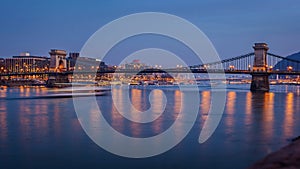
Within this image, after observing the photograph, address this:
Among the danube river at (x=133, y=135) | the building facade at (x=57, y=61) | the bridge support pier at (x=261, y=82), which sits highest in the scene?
the building facade at (x=57, y=61)

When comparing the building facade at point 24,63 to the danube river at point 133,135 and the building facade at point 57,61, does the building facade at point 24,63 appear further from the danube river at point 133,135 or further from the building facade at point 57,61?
the danube river at point 133,135

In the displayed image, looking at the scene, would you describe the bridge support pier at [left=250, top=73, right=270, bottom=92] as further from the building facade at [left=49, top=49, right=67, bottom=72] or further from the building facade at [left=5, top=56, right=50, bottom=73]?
the building facade at [left=5, top=56, right=50, bottom=73]

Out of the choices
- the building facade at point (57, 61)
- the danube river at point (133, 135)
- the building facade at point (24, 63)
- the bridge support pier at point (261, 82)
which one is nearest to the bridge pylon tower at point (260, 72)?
the bridge support pier at point (261, 82)

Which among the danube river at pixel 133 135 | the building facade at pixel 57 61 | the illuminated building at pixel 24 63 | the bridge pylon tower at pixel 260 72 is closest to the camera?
the danube river at pixel 133 135

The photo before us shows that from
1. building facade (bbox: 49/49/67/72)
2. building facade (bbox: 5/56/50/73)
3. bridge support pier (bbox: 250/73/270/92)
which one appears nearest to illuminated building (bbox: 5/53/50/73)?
building facade (bbox: 5/56/50/73)

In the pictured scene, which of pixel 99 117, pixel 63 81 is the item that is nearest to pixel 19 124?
pixel 99 117

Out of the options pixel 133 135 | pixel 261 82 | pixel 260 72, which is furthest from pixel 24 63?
pixel 133 135

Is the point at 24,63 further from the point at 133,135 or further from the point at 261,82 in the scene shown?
the point at 133,135

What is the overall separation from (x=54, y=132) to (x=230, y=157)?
892 centimetres

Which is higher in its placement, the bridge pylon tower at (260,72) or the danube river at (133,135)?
the bridge pylon tower at (260,72)

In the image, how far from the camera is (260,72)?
225ft

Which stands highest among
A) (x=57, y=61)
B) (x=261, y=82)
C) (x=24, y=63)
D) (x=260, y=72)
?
(x=24, y=63)

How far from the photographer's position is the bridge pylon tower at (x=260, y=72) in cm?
7006

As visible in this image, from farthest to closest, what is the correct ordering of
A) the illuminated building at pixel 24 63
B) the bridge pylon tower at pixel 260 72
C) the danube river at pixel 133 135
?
the illuminated building at pixel 24 63 → the bridge pylon tower at pixel 260 72 → the danube river at pixel 133 135
